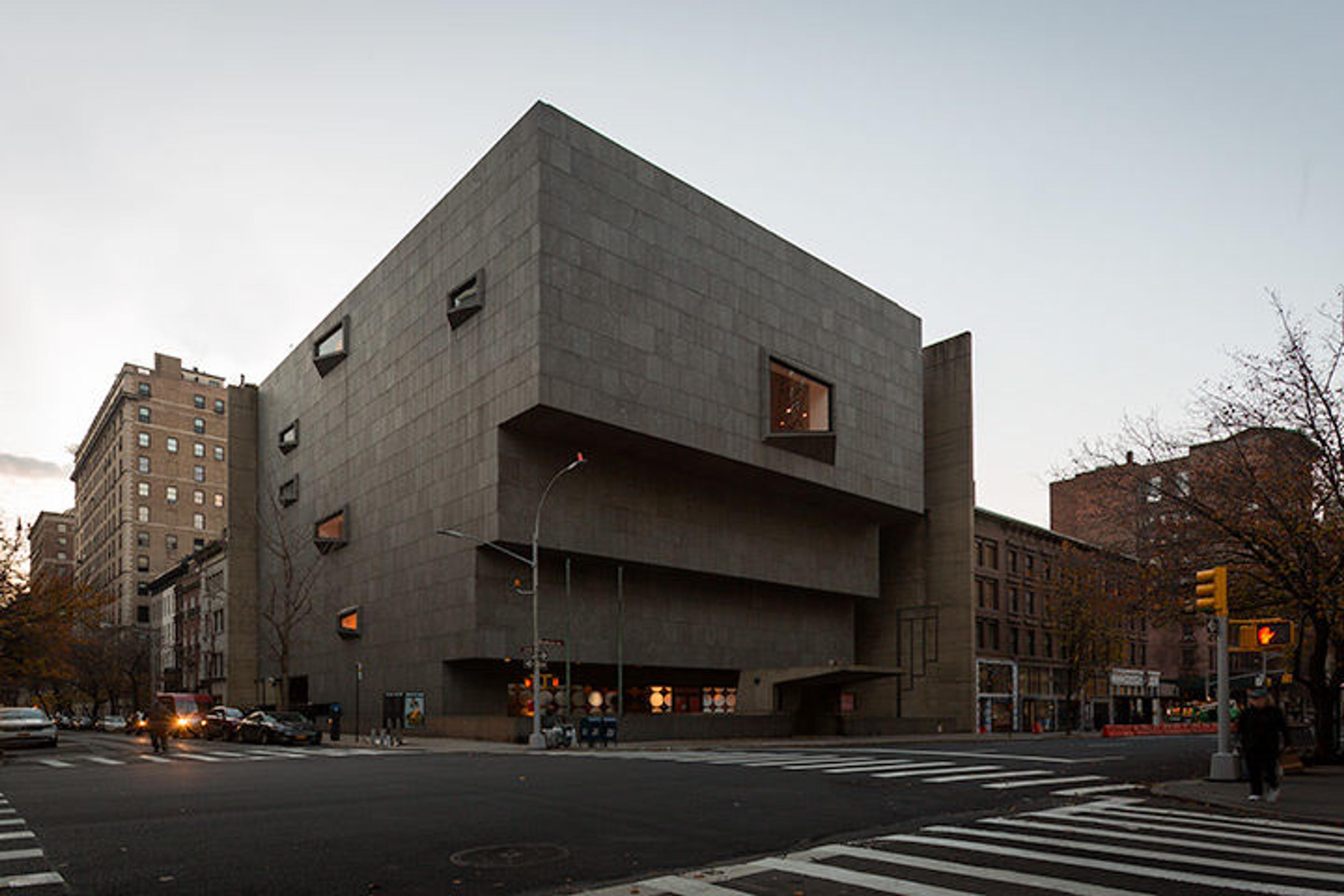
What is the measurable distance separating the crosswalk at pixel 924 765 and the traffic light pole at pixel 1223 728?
4.85 feet

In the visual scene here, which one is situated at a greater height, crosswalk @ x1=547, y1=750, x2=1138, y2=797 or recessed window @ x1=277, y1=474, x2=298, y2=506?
recessed window @ x1=277, y1=474, x2=298, y2=506

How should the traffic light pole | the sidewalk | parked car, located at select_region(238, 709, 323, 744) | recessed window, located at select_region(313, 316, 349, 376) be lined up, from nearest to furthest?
the sidewalk → the traffic light pole → parked car, located at select_region(238, 709, 323, 744) → recessed window, located at select_region(313, 316, 349, 376)

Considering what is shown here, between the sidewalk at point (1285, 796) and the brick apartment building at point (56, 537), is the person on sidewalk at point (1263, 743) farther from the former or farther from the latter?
the brick apartment building at point (56, 537)

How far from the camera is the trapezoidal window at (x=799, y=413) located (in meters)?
55.9

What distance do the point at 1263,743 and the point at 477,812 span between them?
474 inches

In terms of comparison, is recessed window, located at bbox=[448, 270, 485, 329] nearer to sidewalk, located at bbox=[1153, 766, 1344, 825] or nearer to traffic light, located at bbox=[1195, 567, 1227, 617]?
traffic light, located at bbox=[1195, 567, 1227, 617]

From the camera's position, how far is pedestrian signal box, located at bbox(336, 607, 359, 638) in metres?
60.0

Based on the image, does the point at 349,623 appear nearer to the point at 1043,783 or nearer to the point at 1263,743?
the point at 1043,783

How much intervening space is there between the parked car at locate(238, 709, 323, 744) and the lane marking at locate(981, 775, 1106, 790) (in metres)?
29.3

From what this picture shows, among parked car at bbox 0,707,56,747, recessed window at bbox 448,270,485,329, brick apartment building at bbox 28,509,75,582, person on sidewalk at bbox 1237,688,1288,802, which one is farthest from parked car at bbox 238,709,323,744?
brick apartment building at bbox 28,509,75,582

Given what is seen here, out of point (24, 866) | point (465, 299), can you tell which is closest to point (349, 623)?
point (465, 299)

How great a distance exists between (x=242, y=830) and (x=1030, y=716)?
235ft

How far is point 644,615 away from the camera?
2186 inches

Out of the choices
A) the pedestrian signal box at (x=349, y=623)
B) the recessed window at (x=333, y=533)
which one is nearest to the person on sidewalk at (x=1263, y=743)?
the pedestrian signal box at (x=349, y=623)
